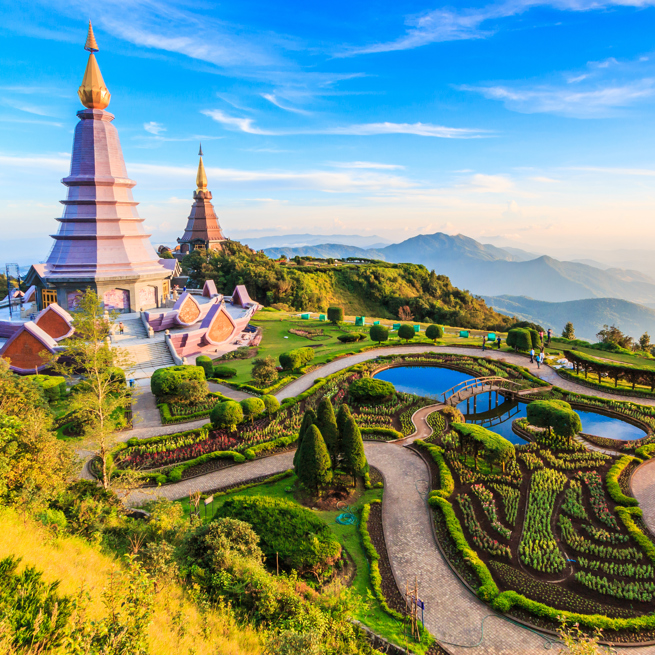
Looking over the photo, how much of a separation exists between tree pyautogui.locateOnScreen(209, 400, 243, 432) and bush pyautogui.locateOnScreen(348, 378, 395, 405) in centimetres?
766

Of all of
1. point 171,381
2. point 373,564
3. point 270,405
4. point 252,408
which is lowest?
point 373,564

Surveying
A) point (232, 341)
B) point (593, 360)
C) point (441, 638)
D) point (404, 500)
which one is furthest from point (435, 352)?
point (441, 638)

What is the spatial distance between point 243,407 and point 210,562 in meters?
13.3

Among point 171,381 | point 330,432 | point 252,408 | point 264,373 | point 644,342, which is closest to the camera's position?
point 330,432

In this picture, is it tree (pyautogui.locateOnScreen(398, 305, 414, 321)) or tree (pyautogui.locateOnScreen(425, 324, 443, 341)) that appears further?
tree (pyautogui.locateOnScreen(398, 305, 414, 321))

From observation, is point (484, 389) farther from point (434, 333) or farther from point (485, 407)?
point (434, 333)

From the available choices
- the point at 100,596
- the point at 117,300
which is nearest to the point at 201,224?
the point at 117,300

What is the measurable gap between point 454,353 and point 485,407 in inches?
364

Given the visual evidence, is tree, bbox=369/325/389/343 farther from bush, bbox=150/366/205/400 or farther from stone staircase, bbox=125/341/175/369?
bush, bbox=150/366/205/400

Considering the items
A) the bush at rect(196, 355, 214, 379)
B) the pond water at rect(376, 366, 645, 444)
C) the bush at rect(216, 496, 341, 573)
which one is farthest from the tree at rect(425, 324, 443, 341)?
the bush at rect(216, 496, 341, 573)

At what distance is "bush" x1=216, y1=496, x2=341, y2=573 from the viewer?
12.6m

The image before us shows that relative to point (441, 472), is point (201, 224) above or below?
above

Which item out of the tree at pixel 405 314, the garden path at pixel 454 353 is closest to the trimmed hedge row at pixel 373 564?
the garden path at pixel 454 353

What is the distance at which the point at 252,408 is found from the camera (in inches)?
924
